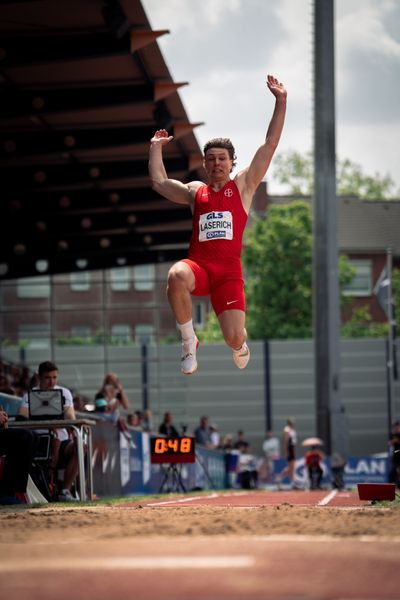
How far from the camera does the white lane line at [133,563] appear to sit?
512cm

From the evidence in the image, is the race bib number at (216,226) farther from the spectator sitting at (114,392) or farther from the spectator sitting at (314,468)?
the spectator sitting at (314,468)

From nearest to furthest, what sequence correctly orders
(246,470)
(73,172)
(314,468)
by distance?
(73,172) → (246,470) → (314,468)

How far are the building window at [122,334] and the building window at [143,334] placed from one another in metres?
→ 0.30

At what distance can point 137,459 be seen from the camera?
68.6 feet

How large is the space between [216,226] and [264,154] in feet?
2.66

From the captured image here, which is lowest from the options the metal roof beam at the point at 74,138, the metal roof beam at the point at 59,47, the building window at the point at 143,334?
the building window at the point at 143,334

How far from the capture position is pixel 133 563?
5.25 meters

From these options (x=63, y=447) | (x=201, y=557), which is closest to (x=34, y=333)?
(x=63, y=447)

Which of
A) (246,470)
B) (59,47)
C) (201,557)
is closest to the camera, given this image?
(201,557)

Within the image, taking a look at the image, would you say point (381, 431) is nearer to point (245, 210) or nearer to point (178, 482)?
point (178, 482)

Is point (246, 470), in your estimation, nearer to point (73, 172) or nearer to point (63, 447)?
point (73, 172)

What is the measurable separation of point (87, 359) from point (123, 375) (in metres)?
1.21

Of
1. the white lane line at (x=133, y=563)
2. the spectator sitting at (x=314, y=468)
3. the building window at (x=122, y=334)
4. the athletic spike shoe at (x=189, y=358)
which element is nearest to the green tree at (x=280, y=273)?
the building window at (x=122, y=334)

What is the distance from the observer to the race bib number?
414 inches
